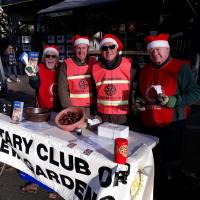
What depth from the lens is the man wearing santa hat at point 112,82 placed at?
132 inches

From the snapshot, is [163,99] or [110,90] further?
[110,90]

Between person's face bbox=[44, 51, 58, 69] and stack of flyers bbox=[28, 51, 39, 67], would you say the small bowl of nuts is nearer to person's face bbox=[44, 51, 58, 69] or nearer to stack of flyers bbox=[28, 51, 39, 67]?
stack of flyers bbox=[28, 51, 39, 67]

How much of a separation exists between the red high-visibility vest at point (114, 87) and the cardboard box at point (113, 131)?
540mm

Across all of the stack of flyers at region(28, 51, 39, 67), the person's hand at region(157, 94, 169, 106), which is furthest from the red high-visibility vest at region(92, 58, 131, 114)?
the stack of flyers at region(28, 51, 39, 67)

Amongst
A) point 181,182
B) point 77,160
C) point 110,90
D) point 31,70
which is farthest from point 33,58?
point 181,182

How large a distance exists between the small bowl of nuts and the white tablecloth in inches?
3.2

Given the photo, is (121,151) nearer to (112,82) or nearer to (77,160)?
(77,160)

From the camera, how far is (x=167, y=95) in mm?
3049

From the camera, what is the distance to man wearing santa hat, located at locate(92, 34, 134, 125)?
3361 millimetres

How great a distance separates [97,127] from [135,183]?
2.81 feet

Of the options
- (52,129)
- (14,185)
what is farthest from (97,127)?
(14,185)

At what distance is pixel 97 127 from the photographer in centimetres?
305

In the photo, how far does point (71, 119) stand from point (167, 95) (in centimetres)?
117

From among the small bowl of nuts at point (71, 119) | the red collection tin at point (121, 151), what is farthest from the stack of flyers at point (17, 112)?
the red collection tin at point (121, 151)
